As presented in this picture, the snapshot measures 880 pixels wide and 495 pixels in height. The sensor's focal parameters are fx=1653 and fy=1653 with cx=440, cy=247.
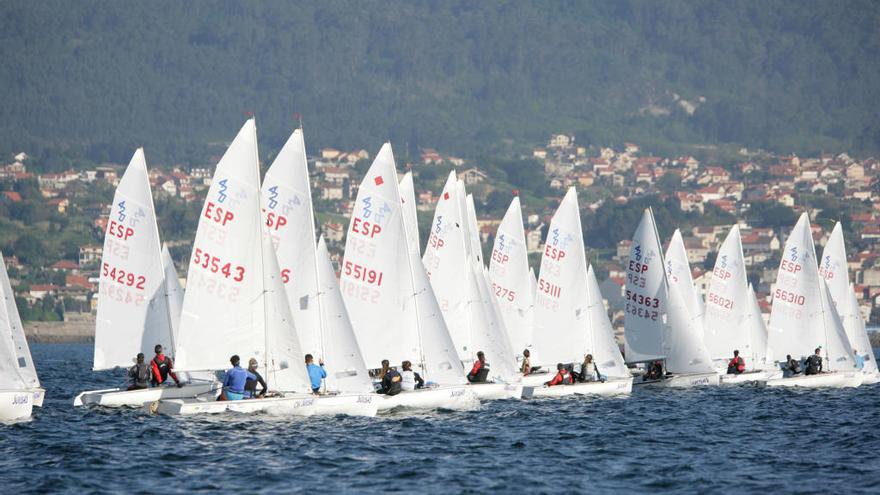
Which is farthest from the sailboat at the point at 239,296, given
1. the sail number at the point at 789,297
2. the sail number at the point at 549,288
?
the sail number at the point at 789,297

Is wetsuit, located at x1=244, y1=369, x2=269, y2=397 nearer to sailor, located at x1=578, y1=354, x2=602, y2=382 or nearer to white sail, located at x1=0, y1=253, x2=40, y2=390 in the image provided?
white sail, located at x1=0, y1=253, x2=40, y2=390

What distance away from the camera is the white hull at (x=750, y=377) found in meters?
55.1

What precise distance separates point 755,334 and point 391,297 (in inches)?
Answer: 976

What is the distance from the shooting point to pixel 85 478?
96.6 ft

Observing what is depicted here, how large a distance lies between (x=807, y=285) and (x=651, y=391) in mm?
7678

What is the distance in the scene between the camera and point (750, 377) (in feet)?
184

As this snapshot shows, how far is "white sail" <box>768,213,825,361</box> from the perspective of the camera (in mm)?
54906

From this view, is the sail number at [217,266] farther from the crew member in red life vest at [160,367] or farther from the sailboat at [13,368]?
the crew member in red life vest at [160,367]

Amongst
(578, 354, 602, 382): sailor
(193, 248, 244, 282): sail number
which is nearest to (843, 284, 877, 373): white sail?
(578, 354, 602, 382): sailor

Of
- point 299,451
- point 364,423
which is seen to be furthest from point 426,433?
point 299,451

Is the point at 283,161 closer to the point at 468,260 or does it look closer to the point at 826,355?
the point at 468,260

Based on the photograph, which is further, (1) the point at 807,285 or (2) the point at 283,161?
(1) the point at 807,285

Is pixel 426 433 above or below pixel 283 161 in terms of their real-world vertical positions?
below

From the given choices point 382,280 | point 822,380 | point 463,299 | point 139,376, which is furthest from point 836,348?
point 139,376
